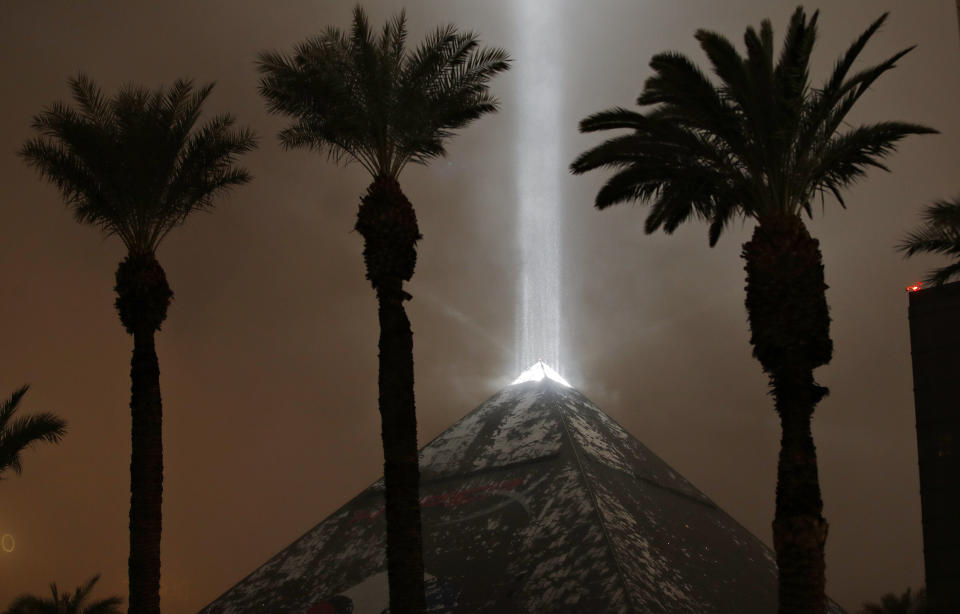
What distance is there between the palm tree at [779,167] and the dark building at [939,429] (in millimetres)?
14629

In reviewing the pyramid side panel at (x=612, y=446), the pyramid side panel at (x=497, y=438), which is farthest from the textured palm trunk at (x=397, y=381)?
the pyramid side panel at (x=612, y=446)

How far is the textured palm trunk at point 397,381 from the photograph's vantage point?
17.6m

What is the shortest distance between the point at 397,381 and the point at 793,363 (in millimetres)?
6681

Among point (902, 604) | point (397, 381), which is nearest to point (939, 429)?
point (902, 604)

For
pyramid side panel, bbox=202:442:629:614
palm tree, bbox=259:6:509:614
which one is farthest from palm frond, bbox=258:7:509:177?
pyramid side panel, bbox=202:442:629:614

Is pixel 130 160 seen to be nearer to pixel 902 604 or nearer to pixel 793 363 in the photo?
pixel 793 363

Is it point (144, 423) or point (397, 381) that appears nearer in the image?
point (397, 381)

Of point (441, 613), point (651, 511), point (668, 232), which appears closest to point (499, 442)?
point (651, 511)

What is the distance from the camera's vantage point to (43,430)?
24.7 metres

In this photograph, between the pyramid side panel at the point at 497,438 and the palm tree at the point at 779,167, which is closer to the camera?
Result: the palm tree at the point at 779,167

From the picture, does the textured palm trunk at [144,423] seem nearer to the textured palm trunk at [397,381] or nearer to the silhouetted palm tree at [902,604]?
the textured palm trunk at [397,381]

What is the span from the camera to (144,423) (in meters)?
20.6

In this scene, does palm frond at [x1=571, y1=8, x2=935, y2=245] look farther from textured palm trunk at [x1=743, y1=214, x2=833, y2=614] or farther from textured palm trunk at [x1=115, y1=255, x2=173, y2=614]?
textured palm trunk at [x1=115, y1=255, x2=173, y2=614]

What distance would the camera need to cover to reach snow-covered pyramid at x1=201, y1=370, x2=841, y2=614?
23000 millimetres
